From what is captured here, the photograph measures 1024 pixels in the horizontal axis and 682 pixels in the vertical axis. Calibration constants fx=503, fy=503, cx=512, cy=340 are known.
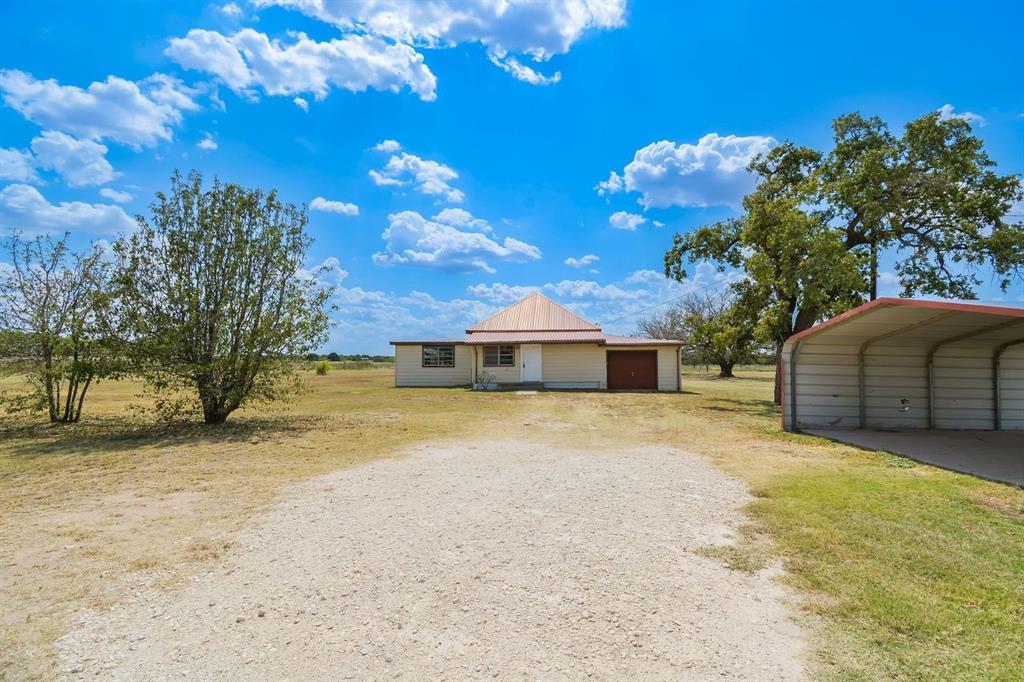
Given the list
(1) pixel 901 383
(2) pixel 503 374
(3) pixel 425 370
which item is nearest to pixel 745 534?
(1) pixel 901 383

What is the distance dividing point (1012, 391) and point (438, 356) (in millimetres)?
21508

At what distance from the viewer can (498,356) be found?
24719mm

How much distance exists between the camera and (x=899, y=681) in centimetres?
250

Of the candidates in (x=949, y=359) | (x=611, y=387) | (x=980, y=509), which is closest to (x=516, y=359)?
(x=611, y=387)

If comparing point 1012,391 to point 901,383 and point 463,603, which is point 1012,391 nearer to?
point 901,383

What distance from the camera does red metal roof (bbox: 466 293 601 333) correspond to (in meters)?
28.0

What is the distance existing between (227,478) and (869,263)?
1851 centimetres

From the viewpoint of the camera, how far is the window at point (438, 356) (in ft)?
86.8

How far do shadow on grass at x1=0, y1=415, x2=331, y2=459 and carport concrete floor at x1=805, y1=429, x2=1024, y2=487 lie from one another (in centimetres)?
1152

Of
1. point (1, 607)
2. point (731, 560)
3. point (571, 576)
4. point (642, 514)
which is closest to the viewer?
point (1, 607)

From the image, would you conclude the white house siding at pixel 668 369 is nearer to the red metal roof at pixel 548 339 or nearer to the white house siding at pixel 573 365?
the red metal roof at pixel 548 339

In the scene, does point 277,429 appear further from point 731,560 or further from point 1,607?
point 731,560

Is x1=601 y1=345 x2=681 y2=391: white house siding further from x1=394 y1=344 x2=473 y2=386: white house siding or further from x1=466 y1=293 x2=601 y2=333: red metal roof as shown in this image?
x1=394 y1=344 x2=473 y2=386: white house siding

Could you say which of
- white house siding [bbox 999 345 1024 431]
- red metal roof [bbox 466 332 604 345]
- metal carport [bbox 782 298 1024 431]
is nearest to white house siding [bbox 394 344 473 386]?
red metal roof [bbox 466 332 604 345]
